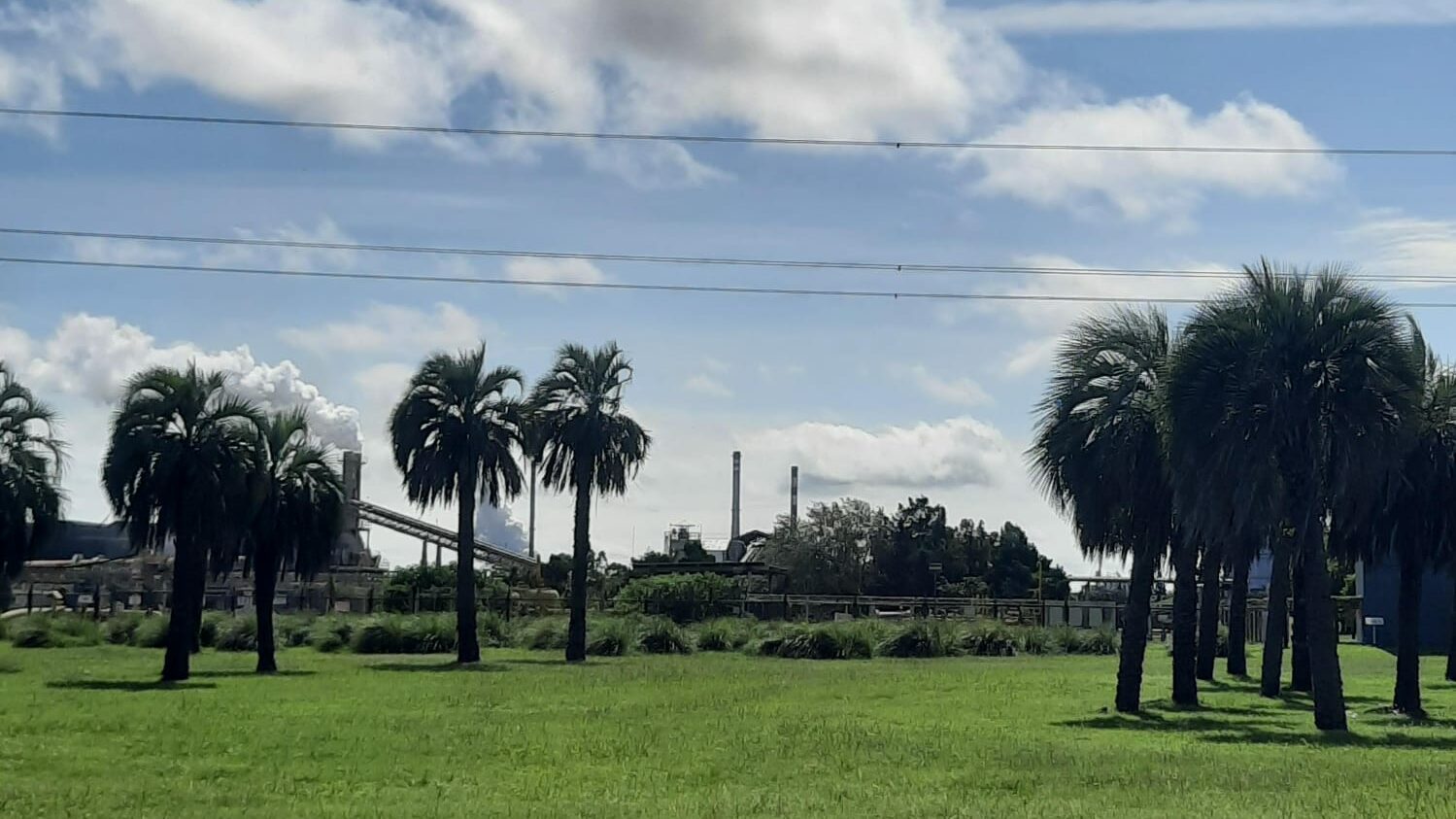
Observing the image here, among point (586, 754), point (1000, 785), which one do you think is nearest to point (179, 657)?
point (586, 754)

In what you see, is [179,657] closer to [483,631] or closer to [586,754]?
[586,754]

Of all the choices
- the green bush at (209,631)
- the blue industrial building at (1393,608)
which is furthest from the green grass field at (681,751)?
the blue industrial building at (1393,608)

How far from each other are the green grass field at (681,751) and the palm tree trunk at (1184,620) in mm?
778

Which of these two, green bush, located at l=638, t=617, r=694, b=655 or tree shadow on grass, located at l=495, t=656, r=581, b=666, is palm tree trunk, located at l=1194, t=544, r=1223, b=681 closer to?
tree shadow on grass, located at l=495, t=656, r=581, b=666

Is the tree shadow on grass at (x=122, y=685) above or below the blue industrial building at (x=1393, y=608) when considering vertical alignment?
below

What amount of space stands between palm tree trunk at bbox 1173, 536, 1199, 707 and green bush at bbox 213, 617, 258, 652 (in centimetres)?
3032

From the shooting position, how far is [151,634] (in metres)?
49.6

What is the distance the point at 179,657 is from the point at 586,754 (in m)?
17.5

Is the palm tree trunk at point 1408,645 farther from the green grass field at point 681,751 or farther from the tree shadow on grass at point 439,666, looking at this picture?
the tree shadow on grass at point 439,666

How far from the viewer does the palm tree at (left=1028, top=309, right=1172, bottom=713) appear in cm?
2586

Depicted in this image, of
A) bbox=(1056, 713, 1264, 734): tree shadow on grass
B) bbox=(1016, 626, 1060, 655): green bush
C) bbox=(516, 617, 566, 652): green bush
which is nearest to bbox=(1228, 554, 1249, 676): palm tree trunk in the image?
bbox=(1056, 713, 1264, 734): tree shadow on grass

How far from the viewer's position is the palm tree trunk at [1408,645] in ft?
89.0

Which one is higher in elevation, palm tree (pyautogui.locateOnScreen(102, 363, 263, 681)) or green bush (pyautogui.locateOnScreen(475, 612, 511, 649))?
palm tree (pyautogui.locateOnScreen(102, 363, 263, 681))

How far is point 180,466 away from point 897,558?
7399 centimetres
